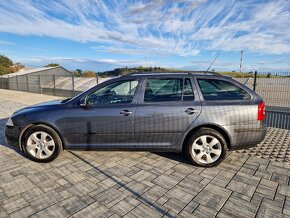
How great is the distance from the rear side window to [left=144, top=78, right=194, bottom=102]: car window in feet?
0.83

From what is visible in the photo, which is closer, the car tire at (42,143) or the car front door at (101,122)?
the car front door at (101,122)

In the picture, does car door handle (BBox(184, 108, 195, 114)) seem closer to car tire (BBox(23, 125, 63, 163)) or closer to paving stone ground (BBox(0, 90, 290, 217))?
paving stone ground (BBox(0, 90, 290, 217))

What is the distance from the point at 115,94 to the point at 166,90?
0.95 metres

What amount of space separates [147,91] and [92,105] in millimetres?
980

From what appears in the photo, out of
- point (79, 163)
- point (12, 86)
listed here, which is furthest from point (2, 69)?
point (79, 163)

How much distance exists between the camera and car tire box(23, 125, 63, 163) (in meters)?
3.99

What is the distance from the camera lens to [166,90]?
3977 millimetres

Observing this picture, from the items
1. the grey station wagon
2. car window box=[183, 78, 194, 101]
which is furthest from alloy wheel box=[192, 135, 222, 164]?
car window box=[183, 78, 194, 101]

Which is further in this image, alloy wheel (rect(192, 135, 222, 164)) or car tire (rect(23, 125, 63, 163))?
car tire (rect(23, 125, 63, 163))

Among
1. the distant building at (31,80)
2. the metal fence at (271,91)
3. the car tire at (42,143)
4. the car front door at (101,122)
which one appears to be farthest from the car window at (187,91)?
the distant building at (31,80)

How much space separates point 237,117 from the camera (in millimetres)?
3771

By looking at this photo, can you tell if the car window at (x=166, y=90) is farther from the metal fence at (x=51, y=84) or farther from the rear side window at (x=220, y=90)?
the metal fence at (x=51, y=84)

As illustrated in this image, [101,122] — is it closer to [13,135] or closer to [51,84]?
[13,135]

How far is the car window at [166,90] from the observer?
3.90m
